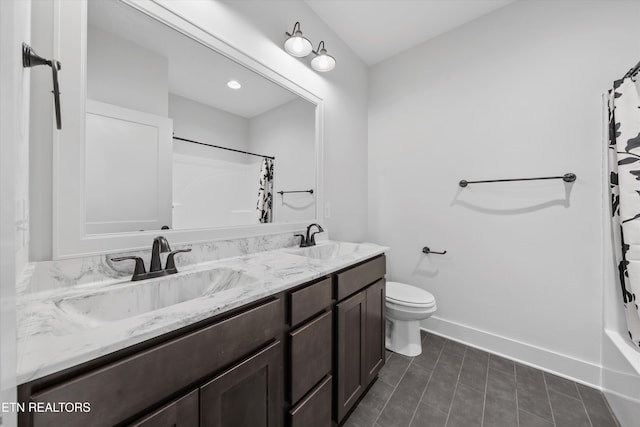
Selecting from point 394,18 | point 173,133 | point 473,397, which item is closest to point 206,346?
point 173,133

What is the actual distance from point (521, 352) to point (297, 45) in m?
2.72

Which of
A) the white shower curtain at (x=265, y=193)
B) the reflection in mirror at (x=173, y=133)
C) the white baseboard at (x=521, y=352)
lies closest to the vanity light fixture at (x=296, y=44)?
the reflection in mirror at (x=173, y=133)

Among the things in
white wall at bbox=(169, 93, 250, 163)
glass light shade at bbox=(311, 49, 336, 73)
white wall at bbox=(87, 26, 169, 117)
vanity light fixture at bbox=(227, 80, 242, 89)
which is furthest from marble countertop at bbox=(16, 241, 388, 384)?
glass light shade at bbox=(311, 49, 336, 73)

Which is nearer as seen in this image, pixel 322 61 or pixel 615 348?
pixel 615 348

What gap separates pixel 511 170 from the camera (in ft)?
5.95

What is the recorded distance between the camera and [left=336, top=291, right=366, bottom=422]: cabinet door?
1170mm

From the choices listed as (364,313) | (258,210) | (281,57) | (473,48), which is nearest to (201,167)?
(258,210)

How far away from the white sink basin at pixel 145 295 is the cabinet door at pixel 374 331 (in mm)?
816

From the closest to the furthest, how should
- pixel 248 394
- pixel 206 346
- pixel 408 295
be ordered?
pixel 206 346 < pixel 248 394 < pixel 408 295

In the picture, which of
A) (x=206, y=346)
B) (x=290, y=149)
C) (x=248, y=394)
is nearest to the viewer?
(x=206, y=346)

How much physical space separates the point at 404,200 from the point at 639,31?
1.70 metres

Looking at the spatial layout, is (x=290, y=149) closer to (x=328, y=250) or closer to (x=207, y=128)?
(x=207, y=128)

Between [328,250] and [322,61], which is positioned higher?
[322,61]

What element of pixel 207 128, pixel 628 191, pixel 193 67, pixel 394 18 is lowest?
pixel 628 191
